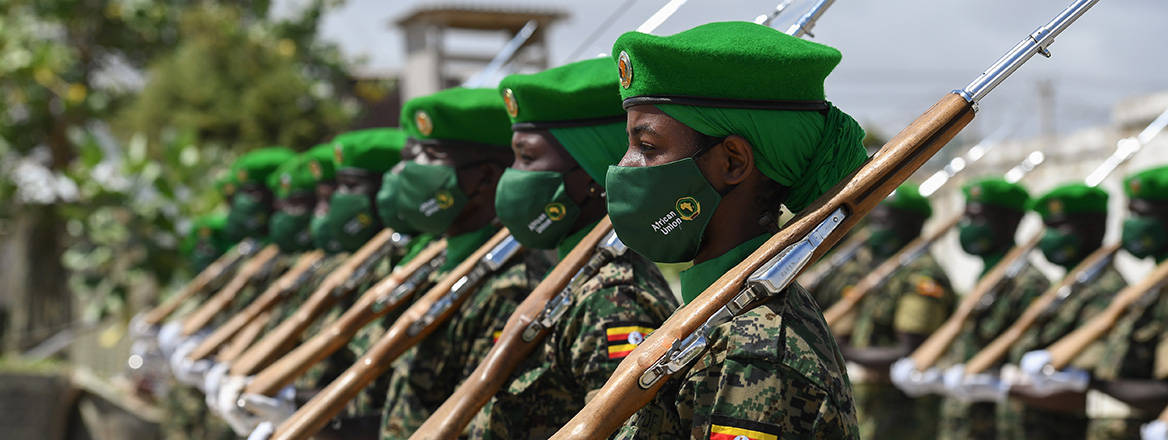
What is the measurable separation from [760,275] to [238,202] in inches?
271

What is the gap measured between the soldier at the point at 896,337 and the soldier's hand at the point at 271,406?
14.0ft

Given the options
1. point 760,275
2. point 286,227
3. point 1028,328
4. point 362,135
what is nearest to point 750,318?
point 760,275

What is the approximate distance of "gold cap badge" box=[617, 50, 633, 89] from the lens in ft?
8.21

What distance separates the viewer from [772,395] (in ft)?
6.91

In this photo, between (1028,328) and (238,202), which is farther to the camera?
(238,202)

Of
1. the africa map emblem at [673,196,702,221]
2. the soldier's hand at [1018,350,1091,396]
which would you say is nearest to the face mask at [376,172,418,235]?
the africa map emblem at [673,196,702,221]

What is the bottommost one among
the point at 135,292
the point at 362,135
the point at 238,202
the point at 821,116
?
the point at 135,292

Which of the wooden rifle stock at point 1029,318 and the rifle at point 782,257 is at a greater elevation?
the rifle at point 782,257

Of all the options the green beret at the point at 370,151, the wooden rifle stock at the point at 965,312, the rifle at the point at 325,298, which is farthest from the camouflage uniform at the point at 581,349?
the wooden rifle stock at the point at 965,312

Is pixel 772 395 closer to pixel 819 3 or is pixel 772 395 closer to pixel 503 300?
pixel 819 3

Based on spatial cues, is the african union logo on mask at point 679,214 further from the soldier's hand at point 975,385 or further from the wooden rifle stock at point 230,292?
the wooden rifle stock at point 230,292

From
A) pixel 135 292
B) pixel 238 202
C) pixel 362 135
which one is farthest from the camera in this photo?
pixel 135 292

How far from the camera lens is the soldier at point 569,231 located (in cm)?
308

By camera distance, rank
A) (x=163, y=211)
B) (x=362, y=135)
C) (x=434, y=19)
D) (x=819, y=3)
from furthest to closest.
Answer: (x=434, y=19), (x=163, y=211), (x=362, y=135), (x=819, y=3)
